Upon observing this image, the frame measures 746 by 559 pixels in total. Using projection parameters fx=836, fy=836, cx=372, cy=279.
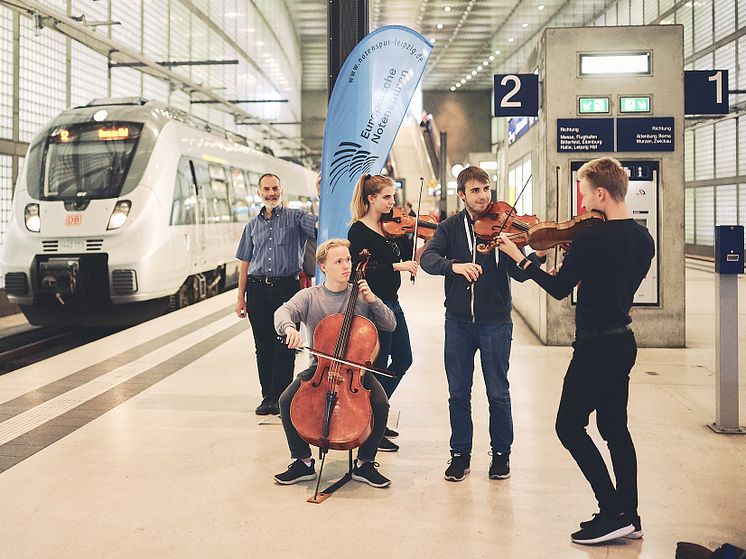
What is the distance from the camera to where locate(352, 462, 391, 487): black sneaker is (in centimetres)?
399

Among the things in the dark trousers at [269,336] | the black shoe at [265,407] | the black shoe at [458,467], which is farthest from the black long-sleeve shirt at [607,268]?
the black shoe at [265,407]

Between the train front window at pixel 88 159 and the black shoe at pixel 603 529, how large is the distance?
846 centimetres

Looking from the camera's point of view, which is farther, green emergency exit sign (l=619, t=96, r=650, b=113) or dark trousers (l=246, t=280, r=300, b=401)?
green emergency exit sign (l=619, t=96, r=650, b=113)

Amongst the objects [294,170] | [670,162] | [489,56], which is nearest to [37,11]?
[670,162]

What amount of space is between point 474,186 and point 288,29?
1393 inches

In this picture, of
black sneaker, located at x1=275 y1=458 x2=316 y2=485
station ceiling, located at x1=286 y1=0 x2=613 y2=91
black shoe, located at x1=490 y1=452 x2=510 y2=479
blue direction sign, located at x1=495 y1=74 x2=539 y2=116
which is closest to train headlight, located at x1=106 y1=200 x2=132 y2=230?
blue direction sign, located at x1=495 y1=74 x2=539 y2=116

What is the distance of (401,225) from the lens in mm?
4480

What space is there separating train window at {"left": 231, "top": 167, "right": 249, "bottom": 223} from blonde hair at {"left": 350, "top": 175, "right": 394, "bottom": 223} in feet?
34.3

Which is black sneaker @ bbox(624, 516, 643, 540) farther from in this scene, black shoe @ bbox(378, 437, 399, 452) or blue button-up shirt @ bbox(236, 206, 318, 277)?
blue button-up shirt @ bbox(236, 206, 318, 277)

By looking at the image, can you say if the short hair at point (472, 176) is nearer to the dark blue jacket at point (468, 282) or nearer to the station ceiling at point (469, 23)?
the dark blue jacket at point (468, 282)

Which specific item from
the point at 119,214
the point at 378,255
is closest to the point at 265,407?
the point at 378,255

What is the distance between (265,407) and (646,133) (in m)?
4.87

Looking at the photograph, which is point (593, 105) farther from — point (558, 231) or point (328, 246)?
point (558, 231)

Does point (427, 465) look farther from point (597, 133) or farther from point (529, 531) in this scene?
point (597, 133)
